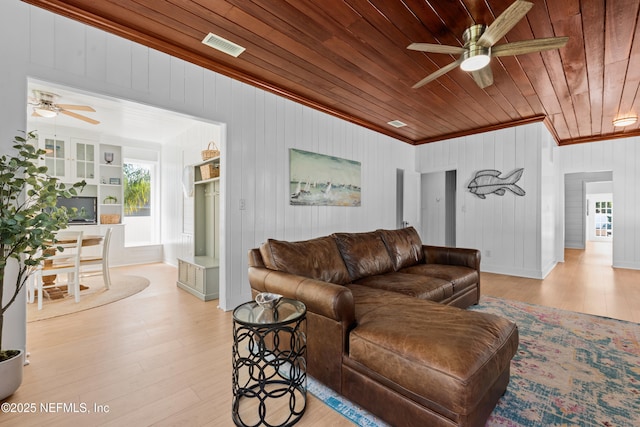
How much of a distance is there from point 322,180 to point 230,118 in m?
1.68

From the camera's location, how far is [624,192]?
5.75 m

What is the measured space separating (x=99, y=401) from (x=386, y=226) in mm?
4999

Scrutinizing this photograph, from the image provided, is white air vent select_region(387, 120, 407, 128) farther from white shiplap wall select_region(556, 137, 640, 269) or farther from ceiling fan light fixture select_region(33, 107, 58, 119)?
ceiling fan light fixture select_region(33, 107, 58, 119)

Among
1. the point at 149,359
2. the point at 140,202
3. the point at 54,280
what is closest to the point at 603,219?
the point at 149,359

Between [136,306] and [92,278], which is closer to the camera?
[136,306]

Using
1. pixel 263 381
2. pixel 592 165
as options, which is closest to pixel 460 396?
pixel 263 381

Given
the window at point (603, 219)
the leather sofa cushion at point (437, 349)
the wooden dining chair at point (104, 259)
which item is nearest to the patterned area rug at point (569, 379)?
the leather sofa cushion at point (437, 349)

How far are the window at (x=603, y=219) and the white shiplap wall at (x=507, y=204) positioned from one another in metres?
7.60

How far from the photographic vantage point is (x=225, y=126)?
11.0ft

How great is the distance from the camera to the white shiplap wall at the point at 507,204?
4.95m

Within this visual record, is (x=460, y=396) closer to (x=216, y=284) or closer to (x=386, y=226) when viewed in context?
(x=216, y=284)

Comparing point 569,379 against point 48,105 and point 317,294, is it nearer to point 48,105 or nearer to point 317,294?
point 317,294

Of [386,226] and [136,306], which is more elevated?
[386,226]

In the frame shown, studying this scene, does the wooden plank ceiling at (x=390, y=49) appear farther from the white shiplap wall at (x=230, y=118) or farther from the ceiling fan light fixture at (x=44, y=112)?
the ceiling fan light fixture at (x=44, y=112)
